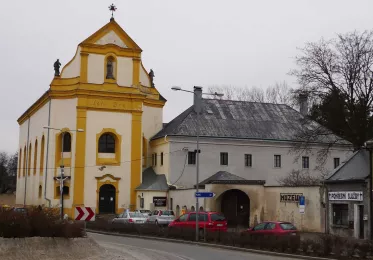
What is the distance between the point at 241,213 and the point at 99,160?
1579 cm

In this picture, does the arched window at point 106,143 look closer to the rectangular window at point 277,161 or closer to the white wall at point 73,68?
the white wall at point 73,68

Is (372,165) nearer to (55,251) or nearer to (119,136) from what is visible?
(55,251)

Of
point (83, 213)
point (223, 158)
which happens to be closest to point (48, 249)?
point (83, 213)

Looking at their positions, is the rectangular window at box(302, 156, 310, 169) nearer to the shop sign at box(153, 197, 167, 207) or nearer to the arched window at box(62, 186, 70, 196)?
the shop sign at box(153, 197, 167, 207)

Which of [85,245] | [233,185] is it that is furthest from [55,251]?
[233,185]

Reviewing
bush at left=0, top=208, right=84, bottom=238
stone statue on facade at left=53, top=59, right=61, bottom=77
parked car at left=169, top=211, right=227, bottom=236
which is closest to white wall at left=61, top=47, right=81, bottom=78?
stone statue on facade at left=53, top=59, right=61, bottom=77

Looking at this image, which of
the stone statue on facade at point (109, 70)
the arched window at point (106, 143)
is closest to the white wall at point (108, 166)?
the arched window at point (106, 143)

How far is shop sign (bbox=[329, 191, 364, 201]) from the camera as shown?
3316cm

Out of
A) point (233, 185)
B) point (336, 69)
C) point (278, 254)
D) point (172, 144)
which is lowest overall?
point (278, 254)

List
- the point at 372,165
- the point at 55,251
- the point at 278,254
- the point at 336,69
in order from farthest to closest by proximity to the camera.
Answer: the point at 336,69 → the point at 372,165 → the point at 278,254 → the point at 55,251

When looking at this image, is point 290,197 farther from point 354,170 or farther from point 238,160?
point 238,160

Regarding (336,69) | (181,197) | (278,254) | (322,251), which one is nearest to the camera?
(322,251)

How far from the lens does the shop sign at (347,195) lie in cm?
3316

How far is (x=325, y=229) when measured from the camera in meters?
37.3
